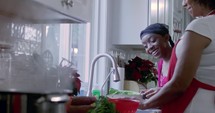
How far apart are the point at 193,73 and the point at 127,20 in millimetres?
1504

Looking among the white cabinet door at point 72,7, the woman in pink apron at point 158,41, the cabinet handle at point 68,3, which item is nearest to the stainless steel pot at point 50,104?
the white cabinet door at point 72,7

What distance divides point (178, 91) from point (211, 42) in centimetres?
25

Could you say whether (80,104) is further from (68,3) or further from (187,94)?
(187,94)

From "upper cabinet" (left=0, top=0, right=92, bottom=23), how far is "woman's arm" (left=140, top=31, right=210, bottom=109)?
46 cm

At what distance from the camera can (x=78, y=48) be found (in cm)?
290

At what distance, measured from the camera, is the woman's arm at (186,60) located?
1518 mm

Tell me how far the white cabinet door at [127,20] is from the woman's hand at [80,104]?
69.9 inches

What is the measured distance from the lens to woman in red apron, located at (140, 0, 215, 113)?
1527 millimetres

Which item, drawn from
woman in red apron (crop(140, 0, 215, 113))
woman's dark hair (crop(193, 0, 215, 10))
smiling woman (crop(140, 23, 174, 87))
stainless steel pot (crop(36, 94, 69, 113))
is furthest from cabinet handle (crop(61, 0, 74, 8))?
smiling woman (crop(140, 23, 174, 87))

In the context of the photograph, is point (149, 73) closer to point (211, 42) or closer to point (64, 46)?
point (64, 46)

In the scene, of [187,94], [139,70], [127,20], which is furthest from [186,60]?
[127,20]

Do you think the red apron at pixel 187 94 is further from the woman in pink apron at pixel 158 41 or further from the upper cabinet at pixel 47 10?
the woman in pink apron at pixel 158 41

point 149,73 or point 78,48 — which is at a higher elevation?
point 78,48

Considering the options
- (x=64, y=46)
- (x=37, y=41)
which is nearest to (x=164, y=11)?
(x=64, y=46)
